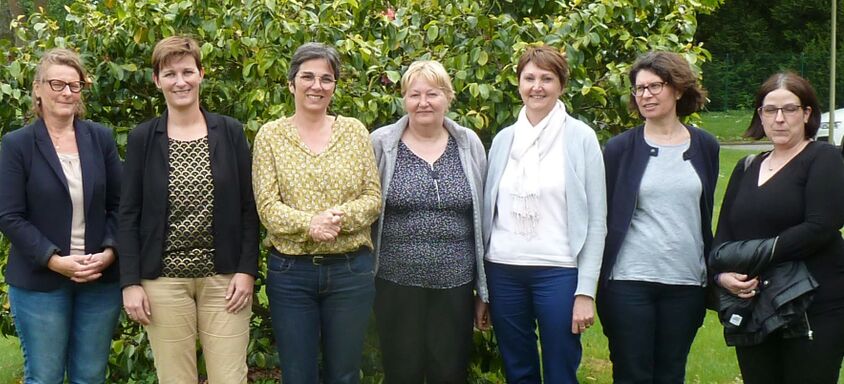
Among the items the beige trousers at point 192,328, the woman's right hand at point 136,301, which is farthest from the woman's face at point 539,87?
the woman's right hand at point 136,301

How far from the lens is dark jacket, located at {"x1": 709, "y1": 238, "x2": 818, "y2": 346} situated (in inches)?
154

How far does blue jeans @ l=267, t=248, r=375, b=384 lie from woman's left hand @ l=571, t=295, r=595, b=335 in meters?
0.97

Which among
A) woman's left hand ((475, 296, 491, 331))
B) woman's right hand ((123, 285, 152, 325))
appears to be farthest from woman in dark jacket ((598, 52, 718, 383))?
woman's right hand ((123, 285, 152, 325))

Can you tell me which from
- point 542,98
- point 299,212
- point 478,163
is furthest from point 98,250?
point 542,98

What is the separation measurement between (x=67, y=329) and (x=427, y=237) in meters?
1.75

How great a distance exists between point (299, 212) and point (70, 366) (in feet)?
4.58

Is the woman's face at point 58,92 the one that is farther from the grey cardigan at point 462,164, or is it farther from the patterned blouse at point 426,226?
the patterned blouse at point 426,226

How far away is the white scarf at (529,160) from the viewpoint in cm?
424

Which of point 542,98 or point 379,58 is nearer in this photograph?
point 542,98

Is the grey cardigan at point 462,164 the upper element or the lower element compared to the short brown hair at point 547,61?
lower

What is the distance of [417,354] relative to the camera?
14.5ft

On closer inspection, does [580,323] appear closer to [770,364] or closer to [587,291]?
[587,291]

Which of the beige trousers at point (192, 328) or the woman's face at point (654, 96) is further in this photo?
the woman's face at point (654, 96)

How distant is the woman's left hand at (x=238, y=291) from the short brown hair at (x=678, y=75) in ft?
6.97
